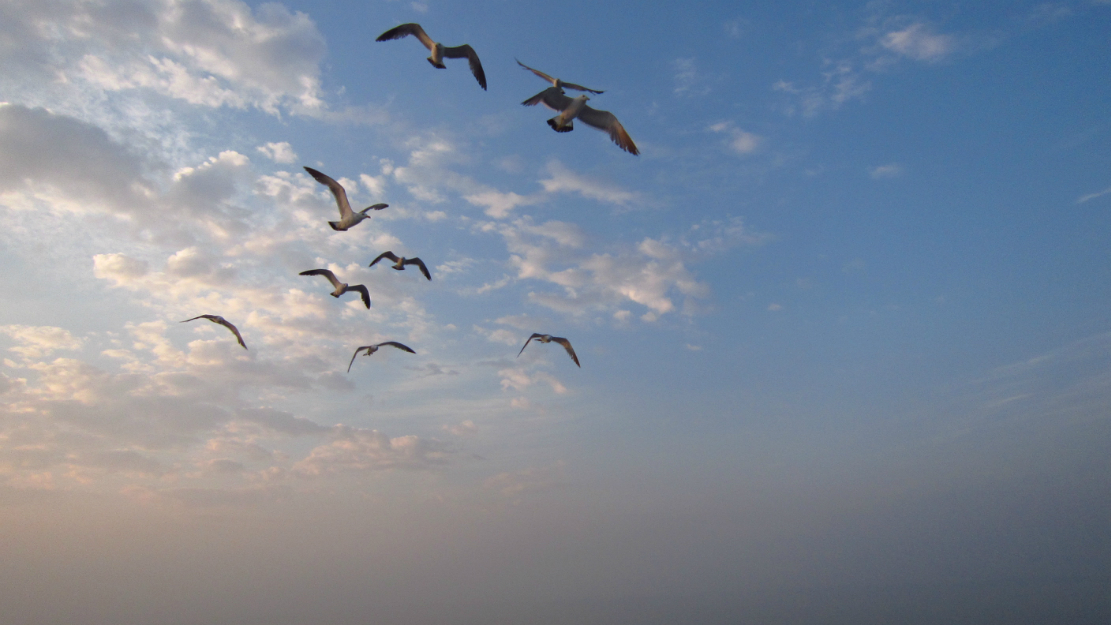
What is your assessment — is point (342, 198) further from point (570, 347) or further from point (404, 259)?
point (570, 347)

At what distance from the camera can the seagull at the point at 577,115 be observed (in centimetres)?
2419

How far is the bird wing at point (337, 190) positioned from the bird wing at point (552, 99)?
9.30 m

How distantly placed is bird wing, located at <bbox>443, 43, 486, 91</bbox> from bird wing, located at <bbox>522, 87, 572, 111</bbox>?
207cm

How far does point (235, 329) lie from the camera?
2620 cm

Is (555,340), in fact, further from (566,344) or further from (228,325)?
(228,325)

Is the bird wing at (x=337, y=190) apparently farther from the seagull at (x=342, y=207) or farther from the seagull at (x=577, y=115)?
the seagull at (x=577, y=115)

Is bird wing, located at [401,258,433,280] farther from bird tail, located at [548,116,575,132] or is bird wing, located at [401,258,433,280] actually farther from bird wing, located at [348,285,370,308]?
bird tail, located at [548,116,575,132]

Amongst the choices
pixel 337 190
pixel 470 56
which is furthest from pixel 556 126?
pixel 337 190

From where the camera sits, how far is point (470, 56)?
2344cm

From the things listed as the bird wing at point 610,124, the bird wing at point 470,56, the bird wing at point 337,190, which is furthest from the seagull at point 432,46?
the bird wing at point 337,190

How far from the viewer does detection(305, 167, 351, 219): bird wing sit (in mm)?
25323

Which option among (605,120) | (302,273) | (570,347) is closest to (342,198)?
(302,273)

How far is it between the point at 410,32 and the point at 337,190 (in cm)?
773

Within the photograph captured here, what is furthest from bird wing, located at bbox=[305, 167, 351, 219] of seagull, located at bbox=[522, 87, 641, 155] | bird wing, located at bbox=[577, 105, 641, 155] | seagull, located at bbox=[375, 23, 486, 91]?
bird wing, located at bbox=[577, 105, 641, 155]
